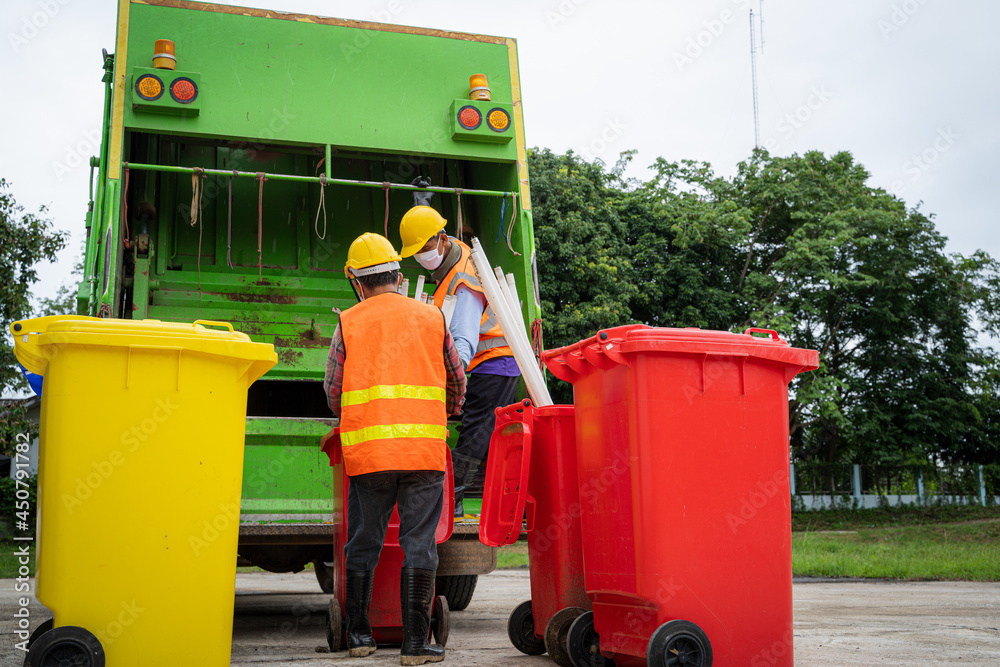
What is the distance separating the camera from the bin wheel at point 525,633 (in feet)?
11.5

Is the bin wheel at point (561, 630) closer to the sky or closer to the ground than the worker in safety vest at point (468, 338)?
closer to the ground

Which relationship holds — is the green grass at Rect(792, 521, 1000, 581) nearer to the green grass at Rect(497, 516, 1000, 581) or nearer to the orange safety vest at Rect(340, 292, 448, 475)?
the green grass at Rect(497, 516, 1000, 581)

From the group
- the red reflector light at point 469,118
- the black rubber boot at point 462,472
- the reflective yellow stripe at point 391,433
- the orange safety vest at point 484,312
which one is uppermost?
the red reflector light at point 469,118

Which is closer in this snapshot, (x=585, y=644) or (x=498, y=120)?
(x=585, y=644)

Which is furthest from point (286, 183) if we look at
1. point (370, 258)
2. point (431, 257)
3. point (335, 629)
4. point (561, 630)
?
point (561, 630)

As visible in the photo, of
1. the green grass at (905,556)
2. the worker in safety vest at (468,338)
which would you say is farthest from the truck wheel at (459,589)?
the green grass at (905,556)

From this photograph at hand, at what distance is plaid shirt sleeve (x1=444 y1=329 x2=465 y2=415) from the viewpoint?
3447 millimetres

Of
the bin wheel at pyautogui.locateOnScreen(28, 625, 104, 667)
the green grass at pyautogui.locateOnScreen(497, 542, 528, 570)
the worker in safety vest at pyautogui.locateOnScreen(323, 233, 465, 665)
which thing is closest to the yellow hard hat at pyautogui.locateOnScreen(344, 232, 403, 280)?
the worker in safety vest at pyautogui.locateOnScreen(323, 233, 465, 665)

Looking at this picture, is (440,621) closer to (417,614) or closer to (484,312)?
(417,614)

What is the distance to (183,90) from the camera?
4.62 metres

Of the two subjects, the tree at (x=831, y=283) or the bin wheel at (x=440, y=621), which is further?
the tree at (x=831, y=283)

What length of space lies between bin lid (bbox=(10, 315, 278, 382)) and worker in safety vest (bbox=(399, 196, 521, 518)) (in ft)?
5.11

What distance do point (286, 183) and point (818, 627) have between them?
4264 mm

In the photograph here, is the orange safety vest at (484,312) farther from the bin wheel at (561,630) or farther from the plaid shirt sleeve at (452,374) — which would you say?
the bin wheel at (561,630)
